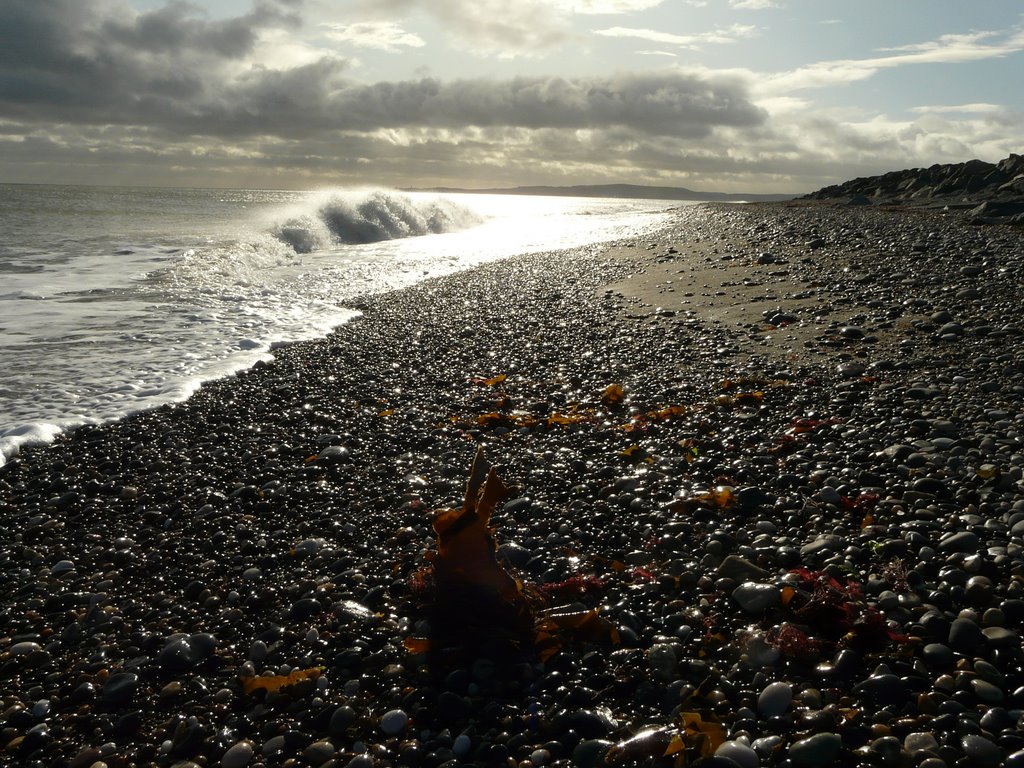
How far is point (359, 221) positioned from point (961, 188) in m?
28.2

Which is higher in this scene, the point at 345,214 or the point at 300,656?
the point at 345,214

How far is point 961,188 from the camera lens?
3086 cm

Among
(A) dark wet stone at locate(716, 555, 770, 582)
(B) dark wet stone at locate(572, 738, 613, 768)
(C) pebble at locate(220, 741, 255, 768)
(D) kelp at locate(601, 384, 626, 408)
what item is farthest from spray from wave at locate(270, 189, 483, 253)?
(B) dark wet stone at locate(572, 738, 613, 768)

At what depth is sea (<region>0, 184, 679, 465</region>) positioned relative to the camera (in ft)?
28.1

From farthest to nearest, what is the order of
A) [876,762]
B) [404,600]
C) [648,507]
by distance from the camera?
[648,507]
[404,600]
[876,762]

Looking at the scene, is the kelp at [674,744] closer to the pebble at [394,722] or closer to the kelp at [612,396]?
the pebble at [394,722]

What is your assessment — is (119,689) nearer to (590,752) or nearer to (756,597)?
(590,752)

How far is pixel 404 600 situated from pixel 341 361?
6317 mm

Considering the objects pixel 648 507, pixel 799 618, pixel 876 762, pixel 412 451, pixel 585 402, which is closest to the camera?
pixel 876 762

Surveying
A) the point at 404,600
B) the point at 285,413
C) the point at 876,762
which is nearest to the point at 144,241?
the point at 285,413

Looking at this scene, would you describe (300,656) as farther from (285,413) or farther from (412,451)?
(285,413)

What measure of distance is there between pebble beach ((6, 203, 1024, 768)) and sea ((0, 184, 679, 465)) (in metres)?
1.26

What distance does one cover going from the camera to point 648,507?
4734 millimetres

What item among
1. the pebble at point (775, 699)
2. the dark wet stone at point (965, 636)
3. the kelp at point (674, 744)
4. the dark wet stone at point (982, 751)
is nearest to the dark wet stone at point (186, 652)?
the kelp at point (674, 744)
